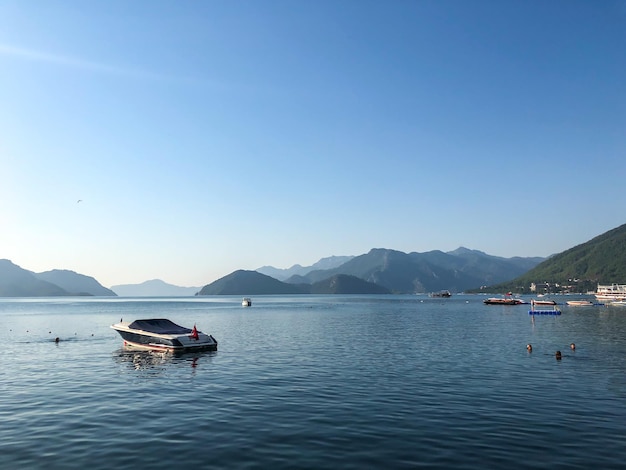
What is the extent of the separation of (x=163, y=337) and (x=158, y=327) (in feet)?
26.8

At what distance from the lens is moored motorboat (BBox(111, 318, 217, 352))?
5712cm

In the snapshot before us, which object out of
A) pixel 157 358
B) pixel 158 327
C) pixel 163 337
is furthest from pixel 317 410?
pixel 158 327

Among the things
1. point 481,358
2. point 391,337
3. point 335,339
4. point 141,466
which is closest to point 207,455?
point 141,466

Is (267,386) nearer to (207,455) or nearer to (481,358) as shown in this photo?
(207,455)

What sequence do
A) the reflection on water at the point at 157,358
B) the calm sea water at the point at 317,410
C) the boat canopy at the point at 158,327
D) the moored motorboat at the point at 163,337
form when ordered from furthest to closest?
the boat canopy at the point at 158,327
the moored motorboat at the point at 163,337
the reflection on water at the point at 157,358
the calm sea water at the point at 317,410

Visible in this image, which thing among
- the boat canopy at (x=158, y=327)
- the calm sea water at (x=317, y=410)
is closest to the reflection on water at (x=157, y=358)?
the calm sea water at (x=317, y=410)

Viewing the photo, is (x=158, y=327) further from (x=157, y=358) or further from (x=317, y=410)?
(x=317, y=410)

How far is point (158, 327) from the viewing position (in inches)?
2616

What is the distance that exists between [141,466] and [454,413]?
18358 millimetres

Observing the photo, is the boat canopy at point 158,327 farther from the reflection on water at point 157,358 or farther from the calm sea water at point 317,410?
the calm sea water at point 317,410

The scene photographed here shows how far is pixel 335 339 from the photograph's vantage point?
241 ft

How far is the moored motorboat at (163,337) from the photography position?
2249 inches

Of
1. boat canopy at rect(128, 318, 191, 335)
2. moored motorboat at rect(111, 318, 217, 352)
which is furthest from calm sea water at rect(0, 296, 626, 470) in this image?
boat canopy at rect(128, 318, 191, 335)

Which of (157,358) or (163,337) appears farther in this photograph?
(163,337)
